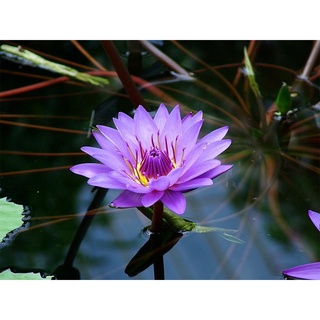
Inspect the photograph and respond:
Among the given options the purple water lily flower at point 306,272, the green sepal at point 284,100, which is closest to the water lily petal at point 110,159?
the purple water lily flower at point 306,272

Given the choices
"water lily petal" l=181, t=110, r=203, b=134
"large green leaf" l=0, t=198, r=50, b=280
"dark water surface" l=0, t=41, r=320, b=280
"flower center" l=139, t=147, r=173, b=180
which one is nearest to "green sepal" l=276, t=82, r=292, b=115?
"dark water surface" l=0, t=41, r=320, b=280

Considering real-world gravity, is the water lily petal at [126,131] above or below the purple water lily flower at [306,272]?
above

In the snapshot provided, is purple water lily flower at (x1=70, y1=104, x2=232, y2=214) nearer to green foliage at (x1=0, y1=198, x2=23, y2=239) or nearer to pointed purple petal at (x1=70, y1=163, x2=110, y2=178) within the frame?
pointed purple petal at (x1=70, y1=163, x2=110, y2=178)

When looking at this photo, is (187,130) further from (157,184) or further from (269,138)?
(269,138)

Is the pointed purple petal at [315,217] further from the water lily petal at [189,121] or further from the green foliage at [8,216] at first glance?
the green foliage at [8,216]

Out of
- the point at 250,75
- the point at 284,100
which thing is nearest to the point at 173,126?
the point at 284,100

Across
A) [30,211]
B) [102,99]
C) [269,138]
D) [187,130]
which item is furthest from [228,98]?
[30,211]
